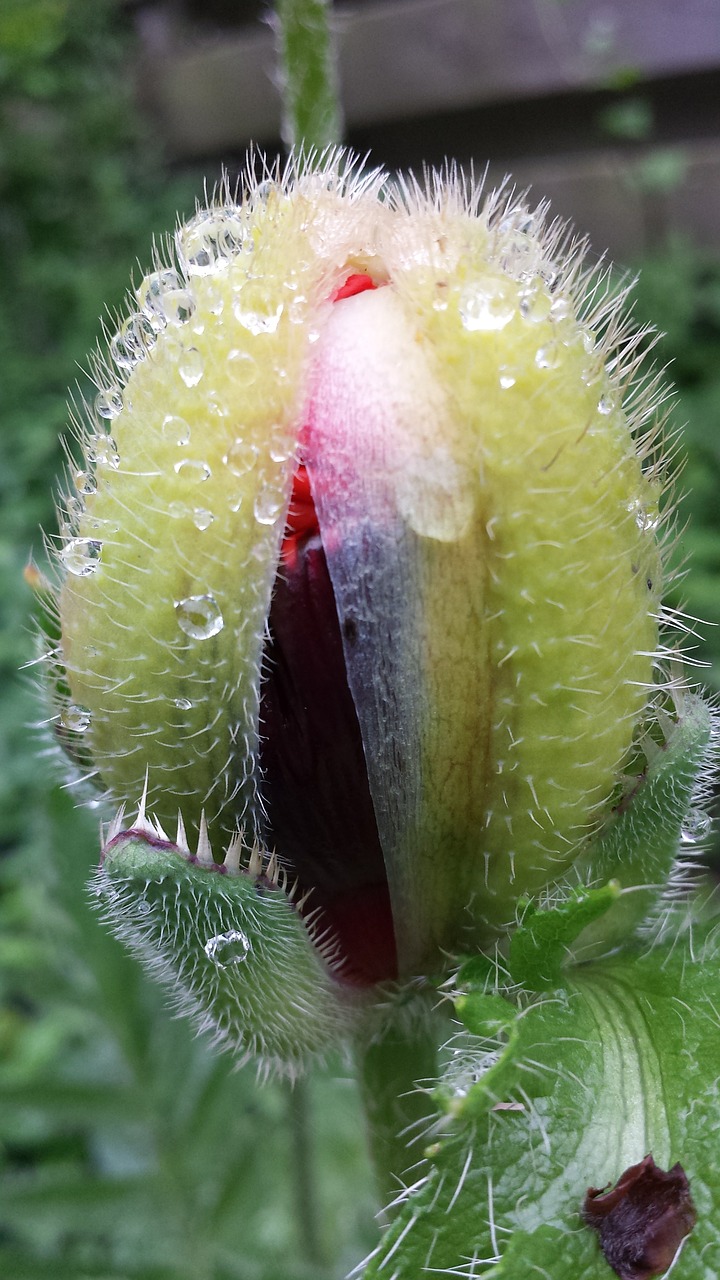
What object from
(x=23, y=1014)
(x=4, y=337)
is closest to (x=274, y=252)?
(x=23, y=1014)

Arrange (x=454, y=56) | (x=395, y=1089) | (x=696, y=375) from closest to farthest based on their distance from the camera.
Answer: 1. (x=395, y=1089)
2. (x=696, y=375)
3. (x=454, y=56)

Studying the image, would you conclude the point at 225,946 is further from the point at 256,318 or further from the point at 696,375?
the point at 696,375

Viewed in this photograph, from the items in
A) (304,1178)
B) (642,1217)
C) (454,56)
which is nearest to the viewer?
(642,1217)

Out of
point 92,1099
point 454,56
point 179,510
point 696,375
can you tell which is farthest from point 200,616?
point 454,56

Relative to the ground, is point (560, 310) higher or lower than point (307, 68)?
lower

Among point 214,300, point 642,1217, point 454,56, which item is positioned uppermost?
point 454,56

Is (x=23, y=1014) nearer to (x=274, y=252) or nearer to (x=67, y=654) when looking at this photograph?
(x=67, y=654)

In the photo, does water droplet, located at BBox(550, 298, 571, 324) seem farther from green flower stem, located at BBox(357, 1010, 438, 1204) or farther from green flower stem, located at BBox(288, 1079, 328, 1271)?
green flower stem, located at BBox(288, 1079, 328, 1271)

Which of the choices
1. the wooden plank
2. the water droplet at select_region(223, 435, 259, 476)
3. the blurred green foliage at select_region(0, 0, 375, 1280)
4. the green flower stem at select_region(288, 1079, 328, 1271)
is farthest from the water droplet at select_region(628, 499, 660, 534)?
the wooden plank
